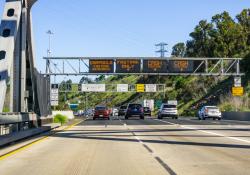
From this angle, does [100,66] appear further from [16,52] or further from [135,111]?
[16,52]

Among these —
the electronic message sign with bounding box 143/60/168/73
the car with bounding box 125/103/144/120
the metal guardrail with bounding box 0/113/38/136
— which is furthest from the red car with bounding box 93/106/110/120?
the metal guardrail with bounding box 0/113/38/136

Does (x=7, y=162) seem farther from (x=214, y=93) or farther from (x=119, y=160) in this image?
(x=214, y=93)

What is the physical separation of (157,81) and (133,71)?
7553 centimetres

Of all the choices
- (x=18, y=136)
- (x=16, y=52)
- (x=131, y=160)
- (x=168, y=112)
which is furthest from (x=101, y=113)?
(x=131, y=160)

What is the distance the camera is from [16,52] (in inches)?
1206

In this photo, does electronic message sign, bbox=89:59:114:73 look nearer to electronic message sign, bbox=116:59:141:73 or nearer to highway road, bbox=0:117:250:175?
electronic message sign, bbox=116:59:141:73

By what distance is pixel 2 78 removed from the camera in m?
27.3

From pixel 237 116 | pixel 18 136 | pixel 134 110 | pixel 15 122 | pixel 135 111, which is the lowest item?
pixel 18 136

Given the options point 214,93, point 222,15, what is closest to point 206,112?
point 214,93

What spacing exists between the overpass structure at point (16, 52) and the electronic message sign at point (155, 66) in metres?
33.6

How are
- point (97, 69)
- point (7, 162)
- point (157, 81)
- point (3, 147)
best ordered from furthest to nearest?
point (157, 81)
point (97, 69)
point (3, 147)
point (7, 162)

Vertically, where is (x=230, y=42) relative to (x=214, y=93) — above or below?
above

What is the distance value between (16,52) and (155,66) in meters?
37.2

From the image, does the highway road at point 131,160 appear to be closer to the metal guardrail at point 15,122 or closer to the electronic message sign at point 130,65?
the metal guardrail at point 15,122
